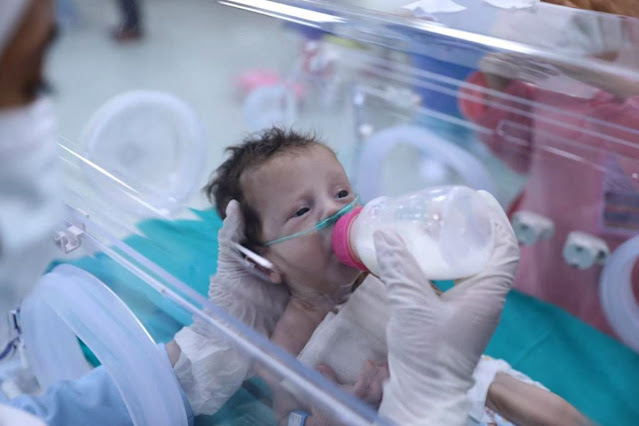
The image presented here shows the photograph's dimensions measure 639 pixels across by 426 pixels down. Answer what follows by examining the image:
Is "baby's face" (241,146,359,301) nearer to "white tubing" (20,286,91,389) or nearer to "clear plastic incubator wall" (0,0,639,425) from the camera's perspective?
"clear plastic incubator wall" (0,0,639,425)

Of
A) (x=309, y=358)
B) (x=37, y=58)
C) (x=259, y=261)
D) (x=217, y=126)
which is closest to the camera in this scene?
(x=37, y=58)

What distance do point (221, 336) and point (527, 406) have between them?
1.49 feet

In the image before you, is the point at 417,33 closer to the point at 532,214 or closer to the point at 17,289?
the point at 532,214

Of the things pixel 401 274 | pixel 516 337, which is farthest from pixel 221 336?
pixel 516 337

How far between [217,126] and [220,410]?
3.91 ft

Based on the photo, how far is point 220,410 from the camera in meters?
0.85

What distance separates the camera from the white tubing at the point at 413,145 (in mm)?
1423

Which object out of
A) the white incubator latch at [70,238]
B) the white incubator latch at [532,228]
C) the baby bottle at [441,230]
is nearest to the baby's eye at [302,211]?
the baby bottle at [441,230]

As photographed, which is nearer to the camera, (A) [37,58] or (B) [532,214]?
(A) [37,58]

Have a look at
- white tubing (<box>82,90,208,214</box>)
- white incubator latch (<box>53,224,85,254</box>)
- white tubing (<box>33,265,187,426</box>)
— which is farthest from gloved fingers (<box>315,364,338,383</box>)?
white tubing (<box>82,90,208,214</box>)

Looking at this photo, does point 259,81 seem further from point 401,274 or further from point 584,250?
point 401,274

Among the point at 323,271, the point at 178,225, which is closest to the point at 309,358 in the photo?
the point at 323,271

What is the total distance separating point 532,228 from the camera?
1.38m

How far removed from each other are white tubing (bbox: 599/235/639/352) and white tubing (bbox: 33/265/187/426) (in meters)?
0.91
